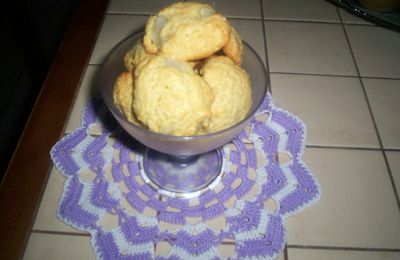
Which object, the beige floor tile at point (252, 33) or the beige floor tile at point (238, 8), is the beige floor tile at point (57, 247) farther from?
the beige floor tile at point (238, 8)

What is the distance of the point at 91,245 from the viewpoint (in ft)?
1.64

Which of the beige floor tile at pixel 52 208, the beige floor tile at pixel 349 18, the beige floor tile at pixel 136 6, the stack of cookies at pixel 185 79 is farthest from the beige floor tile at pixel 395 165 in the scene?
the beige floor tile at pixel 136 6

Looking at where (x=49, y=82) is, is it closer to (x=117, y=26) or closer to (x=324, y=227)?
(x=117, y=26)

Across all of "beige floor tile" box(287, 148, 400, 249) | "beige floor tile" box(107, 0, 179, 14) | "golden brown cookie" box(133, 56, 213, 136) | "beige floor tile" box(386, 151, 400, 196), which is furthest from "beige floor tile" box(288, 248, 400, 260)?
"beige floor tile" box(107, 0, 179, 14)

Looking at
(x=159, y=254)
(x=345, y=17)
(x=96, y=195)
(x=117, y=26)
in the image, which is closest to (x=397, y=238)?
(x=159, y=254)

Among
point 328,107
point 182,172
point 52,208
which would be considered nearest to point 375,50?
point 328,107

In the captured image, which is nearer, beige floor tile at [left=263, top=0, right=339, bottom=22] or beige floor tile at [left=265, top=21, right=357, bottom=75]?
beige floor tile at [left=265, top=21, right=357, bottom=75]

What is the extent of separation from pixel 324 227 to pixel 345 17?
0.63 metres

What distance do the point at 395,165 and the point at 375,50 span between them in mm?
345

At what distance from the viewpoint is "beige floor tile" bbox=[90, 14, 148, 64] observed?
78cm

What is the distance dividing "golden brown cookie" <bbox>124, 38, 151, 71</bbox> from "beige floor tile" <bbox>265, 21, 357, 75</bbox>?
1.29 feet

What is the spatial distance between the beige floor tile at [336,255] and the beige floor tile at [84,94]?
1.45ft

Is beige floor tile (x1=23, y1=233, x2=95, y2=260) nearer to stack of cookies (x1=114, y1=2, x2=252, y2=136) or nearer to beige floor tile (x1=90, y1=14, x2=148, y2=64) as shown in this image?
stack of cookies (x1=114, y1=2, x2=252, y2=136)

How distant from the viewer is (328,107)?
0.71 meters
